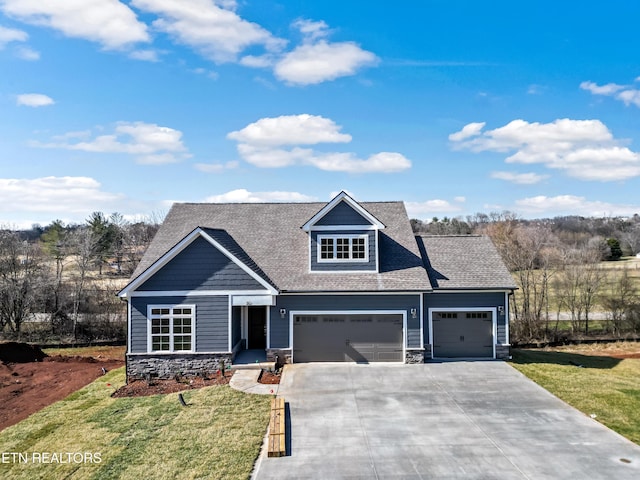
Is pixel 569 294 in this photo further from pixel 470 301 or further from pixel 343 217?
pixel 343 217

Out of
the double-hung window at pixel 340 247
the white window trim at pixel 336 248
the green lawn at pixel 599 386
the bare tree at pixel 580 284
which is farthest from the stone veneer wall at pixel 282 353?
the bare tree at pixel 580 284

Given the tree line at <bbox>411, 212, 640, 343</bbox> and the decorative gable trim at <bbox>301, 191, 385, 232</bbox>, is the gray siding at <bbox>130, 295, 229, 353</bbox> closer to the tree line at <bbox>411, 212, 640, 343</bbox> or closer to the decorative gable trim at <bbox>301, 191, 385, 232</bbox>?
the decorative gable trim at <bbox>301, 191, 385, 232</bbox>

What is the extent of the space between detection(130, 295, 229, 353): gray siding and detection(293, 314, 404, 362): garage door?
2762mm

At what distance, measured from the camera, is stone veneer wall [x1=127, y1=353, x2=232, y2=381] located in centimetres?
1639

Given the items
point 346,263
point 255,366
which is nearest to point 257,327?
point 255,366

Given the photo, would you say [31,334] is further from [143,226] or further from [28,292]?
[143,226]

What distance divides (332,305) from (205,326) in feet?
16.1

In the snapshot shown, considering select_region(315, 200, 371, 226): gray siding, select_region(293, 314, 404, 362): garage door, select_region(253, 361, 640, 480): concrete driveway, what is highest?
select_region(315, 200, 371, 226): gray siding

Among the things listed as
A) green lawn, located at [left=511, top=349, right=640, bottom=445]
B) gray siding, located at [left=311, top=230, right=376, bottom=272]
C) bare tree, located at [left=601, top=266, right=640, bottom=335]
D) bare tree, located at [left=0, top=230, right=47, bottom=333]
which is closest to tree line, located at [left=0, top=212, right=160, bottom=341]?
bare tree, located at [left=0, top=230, right=47, bottom=333]

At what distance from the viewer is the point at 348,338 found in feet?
56.1

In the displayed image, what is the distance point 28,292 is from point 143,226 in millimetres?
20852

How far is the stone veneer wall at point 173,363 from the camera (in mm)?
16391

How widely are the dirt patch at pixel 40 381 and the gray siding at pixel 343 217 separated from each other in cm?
1157

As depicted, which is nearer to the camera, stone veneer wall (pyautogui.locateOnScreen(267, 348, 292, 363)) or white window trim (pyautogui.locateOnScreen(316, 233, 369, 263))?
stone veneer wall (pyautogui.locateOnScreen(267, 348, 292, 363))
